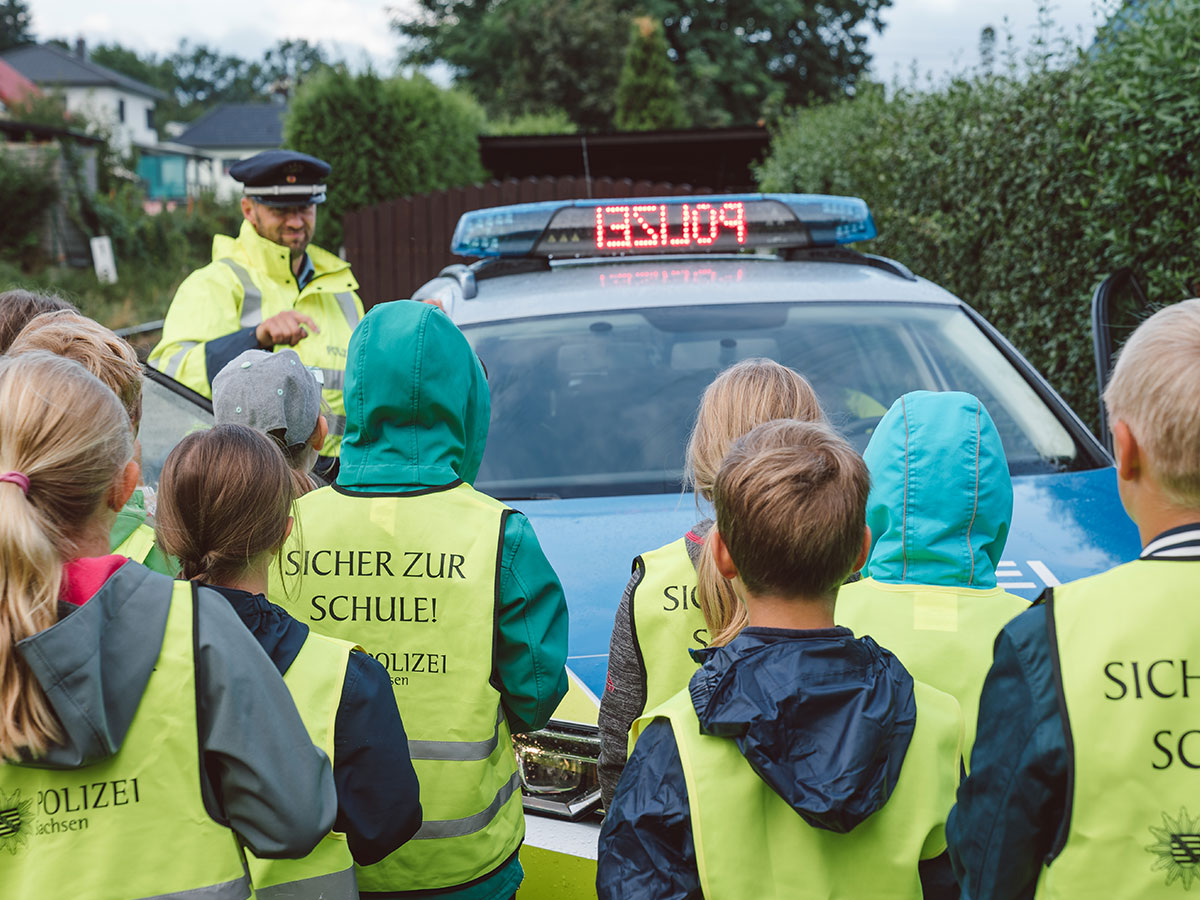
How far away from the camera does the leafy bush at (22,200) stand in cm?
2484

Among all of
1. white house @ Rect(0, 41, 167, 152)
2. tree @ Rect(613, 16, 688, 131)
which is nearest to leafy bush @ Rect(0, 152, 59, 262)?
tree @ Rect(613, 16, 688, 131)

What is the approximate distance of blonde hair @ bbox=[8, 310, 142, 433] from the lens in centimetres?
220

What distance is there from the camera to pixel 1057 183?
5766mm

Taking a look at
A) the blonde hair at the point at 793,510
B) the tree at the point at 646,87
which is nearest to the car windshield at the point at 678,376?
the blonde hair at the point at 793,510

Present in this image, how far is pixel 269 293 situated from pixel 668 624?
8.18 ft

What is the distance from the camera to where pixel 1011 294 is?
6.50 metres

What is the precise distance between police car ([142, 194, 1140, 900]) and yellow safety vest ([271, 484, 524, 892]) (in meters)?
0.43

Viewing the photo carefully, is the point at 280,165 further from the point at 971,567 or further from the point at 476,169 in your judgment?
the point at 476,169

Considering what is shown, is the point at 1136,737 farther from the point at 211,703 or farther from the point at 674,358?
the point at 674,358

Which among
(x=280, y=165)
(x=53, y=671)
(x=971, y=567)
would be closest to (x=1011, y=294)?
(x=280, y=165)

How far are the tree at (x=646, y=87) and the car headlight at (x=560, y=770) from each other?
25089 mm

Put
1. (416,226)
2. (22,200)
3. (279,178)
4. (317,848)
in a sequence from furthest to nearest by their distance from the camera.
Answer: (22,200) → (416,226) → (279,178) → (317,848)

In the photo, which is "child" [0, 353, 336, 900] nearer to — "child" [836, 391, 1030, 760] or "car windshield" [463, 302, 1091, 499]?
"child" [836, 391, 1030, 760]

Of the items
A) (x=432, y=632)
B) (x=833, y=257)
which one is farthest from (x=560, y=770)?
(x=833, y=257)
